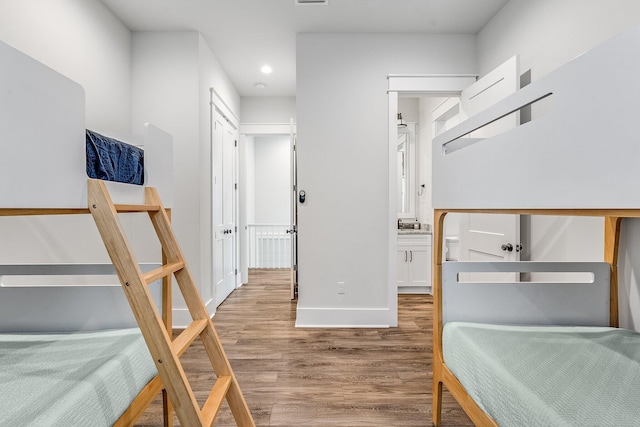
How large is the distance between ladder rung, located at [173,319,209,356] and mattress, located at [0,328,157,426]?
0.19 m

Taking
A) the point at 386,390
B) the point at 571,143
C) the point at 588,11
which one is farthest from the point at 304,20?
→ the point at 386,390

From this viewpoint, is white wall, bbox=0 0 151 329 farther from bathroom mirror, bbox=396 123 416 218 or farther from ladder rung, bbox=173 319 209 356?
bathroom mirror, bbox=396 123 416 218

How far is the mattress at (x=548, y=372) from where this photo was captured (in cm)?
94

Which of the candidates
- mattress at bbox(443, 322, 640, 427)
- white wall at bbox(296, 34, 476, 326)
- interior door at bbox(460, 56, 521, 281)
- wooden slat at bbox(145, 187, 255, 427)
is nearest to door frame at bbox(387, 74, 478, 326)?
white wall at bbox(296, 34, 476, 326)

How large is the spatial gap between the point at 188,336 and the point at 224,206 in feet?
9.78

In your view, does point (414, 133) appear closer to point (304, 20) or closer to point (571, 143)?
point (304, 20)

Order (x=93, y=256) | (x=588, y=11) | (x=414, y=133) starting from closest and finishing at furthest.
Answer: (x=588, y=11)
(x=93, y=256)
(x=414, y=133)

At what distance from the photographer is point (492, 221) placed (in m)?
2.66

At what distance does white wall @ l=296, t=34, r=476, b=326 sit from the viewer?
314 cm

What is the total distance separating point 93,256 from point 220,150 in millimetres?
1798

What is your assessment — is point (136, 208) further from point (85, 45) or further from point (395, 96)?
point (395, 96)

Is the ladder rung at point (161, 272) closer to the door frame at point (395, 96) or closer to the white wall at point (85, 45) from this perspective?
the white wall at point (85, 45)

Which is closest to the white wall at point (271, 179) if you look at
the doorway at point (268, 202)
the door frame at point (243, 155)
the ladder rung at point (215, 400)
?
the doorway at point (268, 202)

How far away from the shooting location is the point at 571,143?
836 mm
